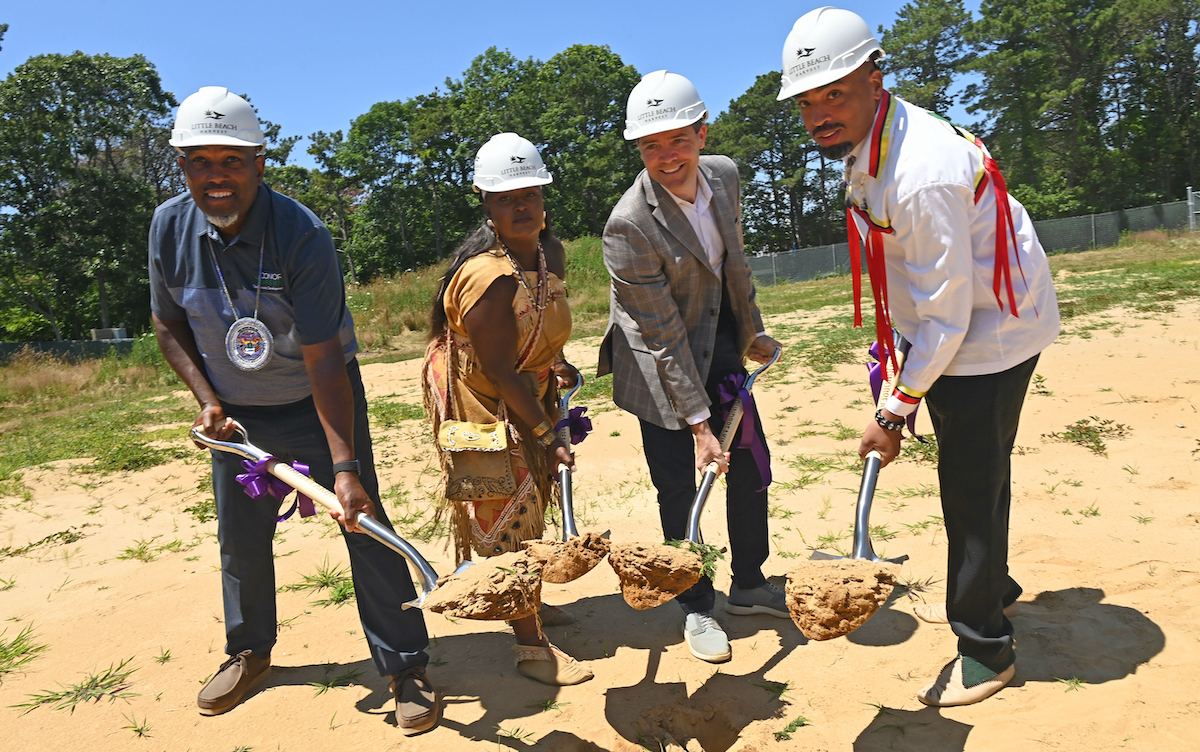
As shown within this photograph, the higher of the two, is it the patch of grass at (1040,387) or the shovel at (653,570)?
the shovel at (653,570)

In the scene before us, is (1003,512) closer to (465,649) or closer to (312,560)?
(465,649)

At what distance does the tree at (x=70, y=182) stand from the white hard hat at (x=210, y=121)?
990 inches

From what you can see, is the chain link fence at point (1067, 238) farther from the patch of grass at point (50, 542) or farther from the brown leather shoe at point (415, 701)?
the brown leather shoe at point (415, 701)

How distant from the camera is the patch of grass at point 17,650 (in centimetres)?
347

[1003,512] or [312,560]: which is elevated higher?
[1003,512]

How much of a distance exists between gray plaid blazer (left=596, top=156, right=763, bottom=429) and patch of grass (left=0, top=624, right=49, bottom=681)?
113 inches

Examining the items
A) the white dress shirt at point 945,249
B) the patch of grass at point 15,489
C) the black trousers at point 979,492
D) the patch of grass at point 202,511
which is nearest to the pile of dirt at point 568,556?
the white dress shirt at point 945,249

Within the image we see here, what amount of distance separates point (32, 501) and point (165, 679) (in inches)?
142

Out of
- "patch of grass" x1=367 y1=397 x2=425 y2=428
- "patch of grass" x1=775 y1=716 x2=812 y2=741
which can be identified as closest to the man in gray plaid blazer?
"patch of grass" x1=775 y1=716 x2=812 y2=741

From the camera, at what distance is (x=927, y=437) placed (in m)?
5.78

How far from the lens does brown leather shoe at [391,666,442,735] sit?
281 cm

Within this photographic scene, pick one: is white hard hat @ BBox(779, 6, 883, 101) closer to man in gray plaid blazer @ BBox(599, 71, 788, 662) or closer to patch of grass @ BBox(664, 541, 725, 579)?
man in gray plaid blazer @ BBox(599, 71, 788, 662)

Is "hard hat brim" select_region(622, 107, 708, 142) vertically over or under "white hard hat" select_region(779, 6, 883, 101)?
under

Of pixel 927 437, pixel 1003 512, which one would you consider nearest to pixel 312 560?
pixel 1003 512
